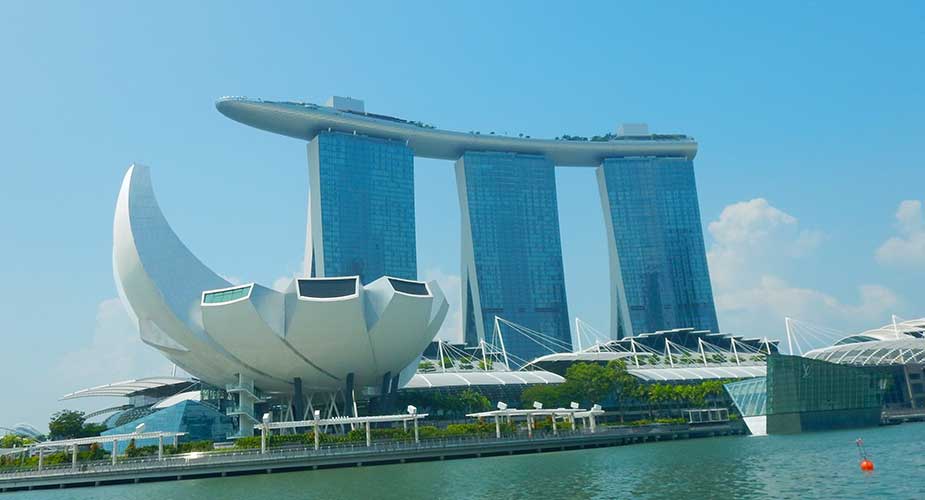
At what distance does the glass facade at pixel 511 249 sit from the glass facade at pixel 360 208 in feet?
47.3

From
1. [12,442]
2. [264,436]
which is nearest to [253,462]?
[264,436]

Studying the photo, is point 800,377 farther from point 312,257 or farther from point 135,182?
point 312,257

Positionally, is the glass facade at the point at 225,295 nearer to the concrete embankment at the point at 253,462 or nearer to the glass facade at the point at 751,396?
the concrete embankment at the point at 253,462

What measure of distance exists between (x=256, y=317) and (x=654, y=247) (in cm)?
10918

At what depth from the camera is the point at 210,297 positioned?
7369cm

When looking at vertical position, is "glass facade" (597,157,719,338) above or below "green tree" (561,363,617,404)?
above

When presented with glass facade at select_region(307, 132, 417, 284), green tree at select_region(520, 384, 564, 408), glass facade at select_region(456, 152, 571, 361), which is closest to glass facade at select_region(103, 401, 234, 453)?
green tree at select_region(520, 384, 564, 408)

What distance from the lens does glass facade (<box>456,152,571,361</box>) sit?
15425 centimetres

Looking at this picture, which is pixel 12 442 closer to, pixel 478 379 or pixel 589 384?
pixel 478 379

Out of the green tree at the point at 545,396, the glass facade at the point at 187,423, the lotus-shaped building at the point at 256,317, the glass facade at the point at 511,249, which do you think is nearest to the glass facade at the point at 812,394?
the green tree at the point at 545,396

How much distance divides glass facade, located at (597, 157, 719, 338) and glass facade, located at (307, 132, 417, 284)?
43.7 meters

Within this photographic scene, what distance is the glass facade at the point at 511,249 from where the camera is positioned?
506 ft

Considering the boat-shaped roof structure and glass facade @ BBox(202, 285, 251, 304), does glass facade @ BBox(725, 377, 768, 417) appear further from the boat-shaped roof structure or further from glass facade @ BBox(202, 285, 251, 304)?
the boat-shaped roof structure

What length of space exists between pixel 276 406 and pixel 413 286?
29.3 meters
